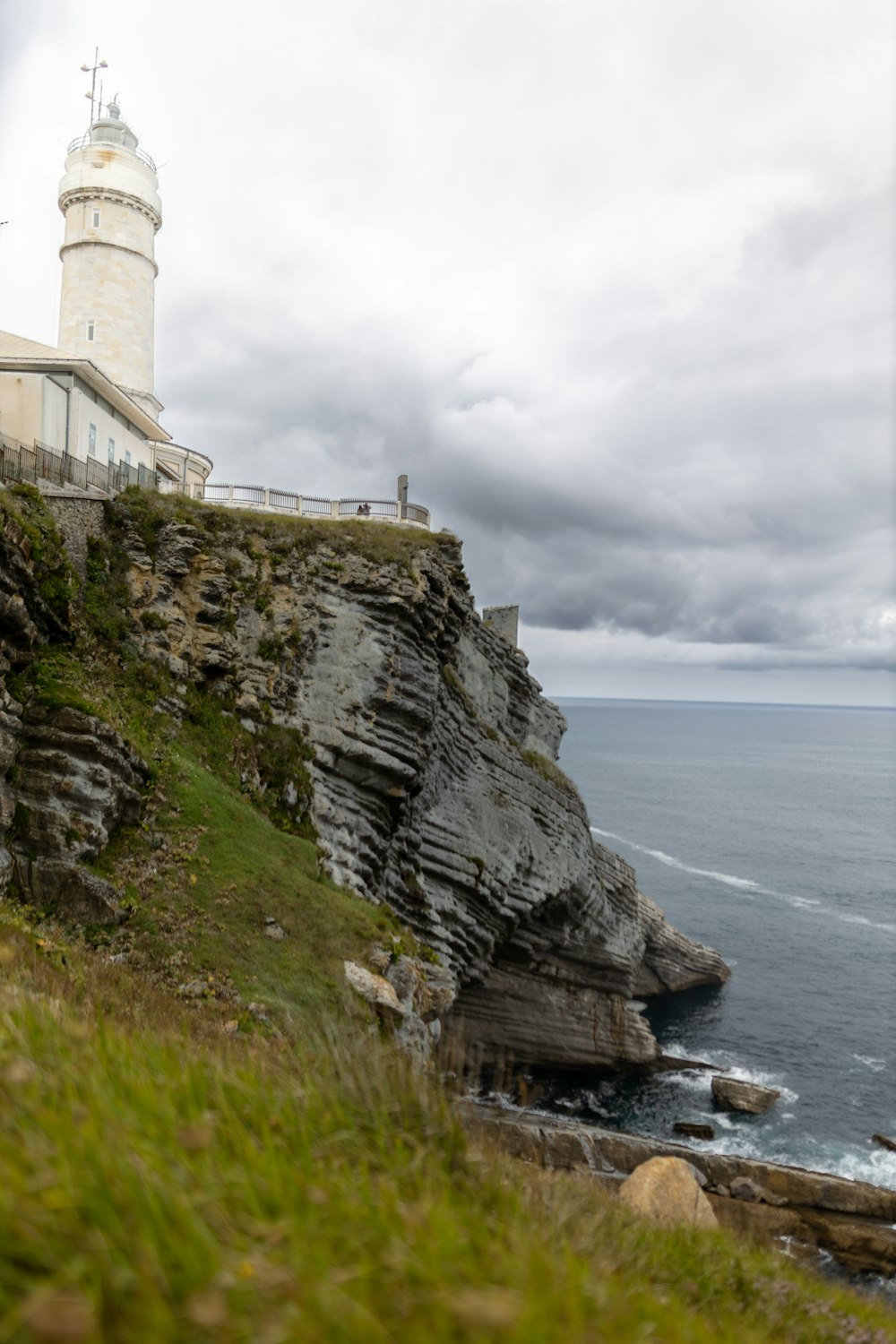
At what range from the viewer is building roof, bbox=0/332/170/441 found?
31.3m

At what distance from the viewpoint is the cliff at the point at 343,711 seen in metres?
22.1

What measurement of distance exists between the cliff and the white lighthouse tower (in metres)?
17.6

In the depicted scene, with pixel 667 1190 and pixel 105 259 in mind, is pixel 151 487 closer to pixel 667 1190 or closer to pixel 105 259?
pixel 105 259

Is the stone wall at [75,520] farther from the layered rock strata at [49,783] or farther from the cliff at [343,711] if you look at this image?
the layered rock strata at [49,783]

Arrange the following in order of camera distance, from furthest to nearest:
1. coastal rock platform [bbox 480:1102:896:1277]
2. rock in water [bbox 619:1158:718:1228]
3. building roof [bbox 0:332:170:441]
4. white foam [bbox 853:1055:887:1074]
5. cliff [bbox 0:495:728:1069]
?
1. white foam [bbox 853:1055:887:1074]
2. building roof [bbox 0:332:170:441]
3. coastal rock platform [bbox 480:1102:896:1277]
4. cliff [bbox 0:495:728:1069]
5. rock in water [bbox 619:1158:718:1228]

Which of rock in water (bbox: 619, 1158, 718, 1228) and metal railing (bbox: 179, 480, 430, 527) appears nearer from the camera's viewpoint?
rock in water (bbox: 619, 1158, 718, 1228)

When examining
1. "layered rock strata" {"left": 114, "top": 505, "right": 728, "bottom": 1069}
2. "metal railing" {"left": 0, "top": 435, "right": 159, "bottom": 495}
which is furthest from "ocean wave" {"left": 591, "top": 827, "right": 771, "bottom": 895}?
"metal railing" {"left": 0, "top": 435, "right": 159, "bottom": 495}

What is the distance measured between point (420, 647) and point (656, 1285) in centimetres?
2758

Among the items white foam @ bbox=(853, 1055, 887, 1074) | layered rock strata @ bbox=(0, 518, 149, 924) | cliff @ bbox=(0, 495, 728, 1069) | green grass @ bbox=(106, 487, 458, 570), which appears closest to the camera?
layered rock strata @ bbox=(0, 518, 149, 924)

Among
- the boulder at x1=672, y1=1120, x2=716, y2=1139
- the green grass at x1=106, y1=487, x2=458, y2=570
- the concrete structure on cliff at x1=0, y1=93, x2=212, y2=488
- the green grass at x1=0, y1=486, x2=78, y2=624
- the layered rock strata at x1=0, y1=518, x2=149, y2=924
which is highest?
the concrete structure on cliff at x1=0, y1=93, x2=212, y2=488

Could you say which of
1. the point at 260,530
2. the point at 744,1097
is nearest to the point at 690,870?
the point at 744,1097

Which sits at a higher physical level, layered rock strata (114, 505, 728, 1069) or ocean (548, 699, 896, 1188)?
→ layered rock strata (114, 505, 728, 1069)

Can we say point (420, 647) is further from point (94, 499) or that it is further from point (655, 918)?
point (655, 918)

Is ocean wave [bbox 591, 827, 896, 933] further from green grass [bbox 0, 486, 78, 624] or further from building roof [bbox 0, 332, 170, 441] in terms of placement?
building roof [bbox 0, 332, 170, 441]
